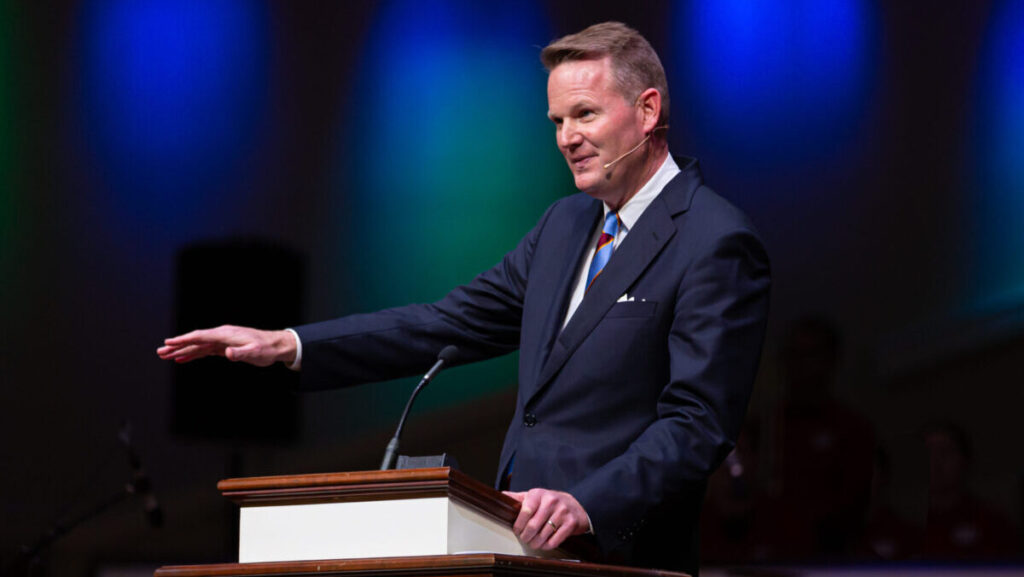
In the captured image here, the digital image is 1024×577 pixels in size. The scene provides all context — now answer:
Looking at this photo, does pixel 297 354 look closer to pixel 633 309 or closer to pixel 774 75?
pixel 633 309

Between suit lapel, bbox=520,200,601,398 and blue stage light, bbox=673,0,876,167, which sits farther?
blue stage light, bbox=673,0,876,167

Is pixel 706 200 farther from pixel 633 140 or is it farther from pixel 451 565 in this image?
pixel 451 565

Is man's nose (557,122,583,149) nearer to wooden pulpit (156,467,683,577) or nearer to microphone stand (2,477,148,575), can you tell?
wooden pulpit (156,467,683,577)

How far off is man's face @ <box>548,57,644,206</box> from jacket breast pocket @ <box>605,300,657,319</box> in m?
0.27

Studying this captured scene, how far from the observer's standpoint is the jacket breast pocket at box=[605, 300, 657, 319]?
6.44 ft

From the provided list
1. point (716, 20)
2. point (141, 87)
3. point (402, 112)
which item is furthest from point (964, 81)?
point (141, 87)

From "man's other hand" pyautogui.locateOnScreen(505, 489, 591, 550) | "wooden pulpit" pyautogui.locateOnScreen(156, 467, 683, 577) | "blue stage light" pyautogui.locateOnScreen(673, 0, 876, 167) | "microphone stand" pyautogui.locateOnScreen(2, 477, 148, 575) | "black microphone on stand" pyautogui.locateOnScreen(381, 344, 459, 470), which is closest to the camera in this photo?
"wooden pulpit" pyautogui.locateOnScreen(156, 467, 683, 577)

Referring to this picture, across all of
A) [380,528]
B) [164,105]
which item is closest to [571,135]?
[380,528]

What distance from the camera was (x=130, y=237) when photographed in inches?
196

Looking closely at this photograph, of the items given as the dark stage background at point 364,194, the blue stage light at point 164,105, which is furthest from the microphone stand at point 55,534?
the blue stage light at point 164,105

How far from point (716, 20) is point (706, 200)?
2758mm

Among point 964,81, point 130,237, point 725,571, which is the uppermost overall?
point 964,81

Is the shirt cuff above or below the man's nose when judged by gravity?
below

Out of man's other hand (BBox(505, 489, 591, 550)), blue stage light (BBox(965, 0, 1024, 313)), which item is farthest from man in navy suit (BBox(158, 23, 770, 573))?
blue stage light (BBox(965, 0, 1024, 313))
